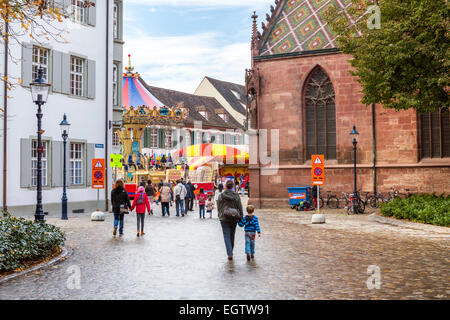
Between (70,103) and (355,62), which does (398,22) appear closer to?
(355,62)

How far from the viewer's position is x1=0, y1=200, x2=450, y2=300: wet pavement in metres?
7.88

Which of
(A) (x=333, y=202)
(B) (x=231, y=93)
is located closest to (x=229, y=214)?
(A) (x=333, y=202)

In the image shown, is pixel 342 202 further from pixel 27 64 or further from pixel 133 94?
pixel 27 64

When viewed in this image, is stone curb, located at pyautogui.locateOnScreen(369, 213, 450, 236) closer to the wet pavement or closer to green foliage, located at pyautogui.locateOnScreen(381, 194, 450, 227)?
green foliage, located at pyautogui.locateOnScreen(381, 194, 450, 227)

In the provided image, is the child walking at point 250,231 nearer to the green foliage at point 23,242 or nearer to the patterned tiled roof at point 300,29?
the green foliage at point 23,242

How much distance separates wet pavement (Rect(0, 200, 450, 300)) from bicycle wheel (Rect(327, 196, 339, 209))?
34.8ft

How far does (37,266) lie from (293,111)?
20256 mm

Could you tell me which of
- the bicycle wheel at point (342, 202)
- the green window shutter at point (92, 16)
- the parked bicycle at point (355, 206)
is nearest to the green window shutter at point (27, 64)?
the green window shutter at point (92, 16)

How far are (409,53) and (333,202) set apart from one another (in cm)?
1051

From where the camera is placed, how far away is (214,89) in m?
72.6

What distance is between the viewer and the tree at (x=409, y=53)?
18.0 metres

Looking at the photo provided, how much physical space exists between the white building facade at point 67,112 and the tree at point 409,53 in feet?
36.4

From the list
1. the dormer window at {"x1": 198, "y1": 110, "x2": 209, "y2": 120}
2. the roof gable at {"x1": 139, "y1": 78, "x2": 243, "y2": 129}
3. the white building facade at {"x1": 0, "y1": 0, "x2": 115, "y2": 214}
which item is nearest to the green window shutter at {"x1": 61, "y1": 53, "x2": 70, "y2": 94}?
the white building facade at {"x1": 0, "y1": 0, "x2": 115, "y2": 214}
